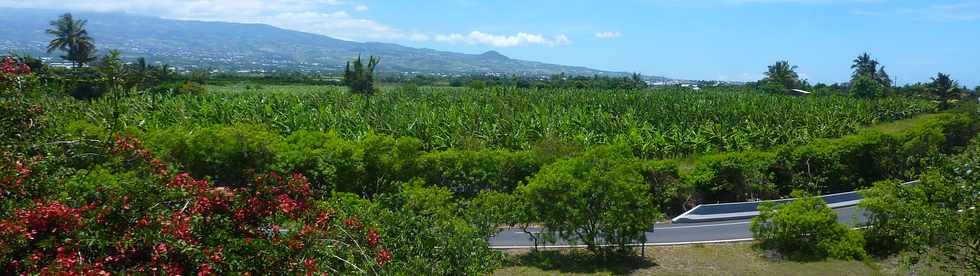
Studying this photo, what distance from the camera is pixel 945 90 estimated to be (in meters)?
71.3

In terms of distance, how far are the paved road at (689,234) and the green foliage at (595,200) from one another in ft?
10.0

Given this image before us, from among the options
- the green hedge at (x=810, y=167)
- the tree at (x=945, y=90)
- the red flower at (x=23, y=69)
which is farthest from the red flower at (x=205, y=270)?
the tree at (x=945, y=90)

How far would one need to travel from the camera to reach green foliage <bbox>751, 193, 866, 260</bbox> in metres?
20.7

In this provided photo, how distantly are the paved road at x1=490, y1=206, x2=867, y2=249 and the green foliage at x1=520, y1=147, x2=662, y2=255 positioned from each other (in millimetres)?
3050

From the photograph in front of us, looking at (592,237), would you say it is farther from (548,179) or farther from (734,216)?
(734,216)

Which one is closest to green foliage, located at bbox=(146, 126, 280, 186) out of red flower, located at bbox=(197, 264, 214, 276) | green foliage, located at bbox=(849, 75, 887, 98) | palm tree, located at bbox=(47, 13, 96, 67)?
red flower, located at bbox=(197, 264, 214, 276)

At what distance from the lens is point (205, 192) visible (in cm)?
569

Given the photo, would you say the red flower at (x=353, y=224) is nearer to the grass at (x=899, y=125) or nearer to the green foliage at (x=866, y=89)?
the grass at (x=899, y=125)

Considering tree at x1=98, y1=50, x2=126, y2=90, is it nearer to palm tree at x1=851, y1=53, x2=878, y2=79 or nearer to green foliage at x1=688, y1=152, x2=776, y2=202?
green foliage at x1=688, y1=152, x2=776, y2=202

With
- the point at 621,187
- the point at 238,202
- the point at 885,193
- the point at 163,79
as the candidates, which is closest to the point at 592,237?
the point at 621,187

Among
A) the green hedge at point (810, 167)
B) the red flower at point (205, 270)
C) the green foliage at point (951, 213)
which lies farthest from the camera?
the green hedge at point (810, 167)

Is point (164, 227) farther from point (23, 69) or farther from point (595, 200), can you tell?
point (595, 200)

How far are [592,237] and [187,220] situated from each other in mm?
17161

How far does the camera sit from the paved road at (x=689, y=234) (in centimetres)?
2408
